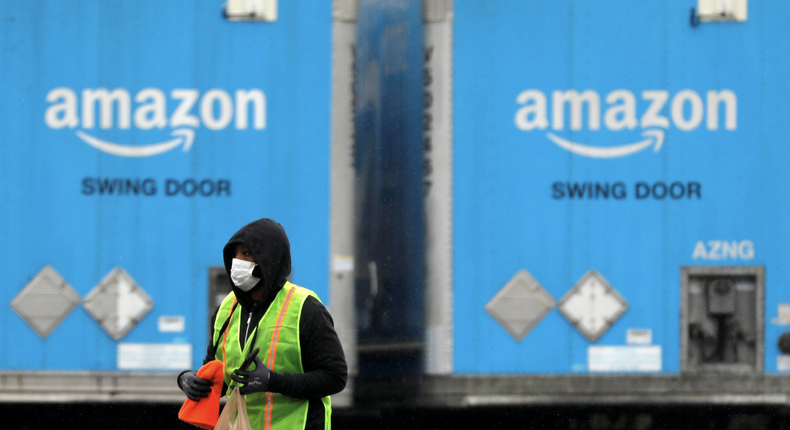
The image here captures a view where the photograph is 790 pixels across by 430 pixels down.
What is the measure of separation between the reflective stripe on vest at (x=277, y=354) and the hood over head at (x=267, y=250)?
6cm

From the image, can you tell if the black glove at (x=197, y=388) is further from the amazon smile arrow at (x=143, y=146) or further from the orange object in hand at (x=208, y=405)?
the amazon smile arrow at (x=143, y=146)

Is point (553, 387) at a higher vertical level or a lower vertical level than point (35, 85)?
lower

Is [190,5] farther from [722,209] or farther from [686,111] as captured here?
[722,209]

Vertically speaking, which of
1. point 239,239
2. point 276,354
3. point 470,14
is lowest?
point 276,354

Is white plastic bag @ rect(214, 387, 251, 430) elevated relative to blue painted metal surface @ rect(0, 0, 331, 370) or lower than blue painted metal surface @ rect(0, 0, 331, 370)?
lower

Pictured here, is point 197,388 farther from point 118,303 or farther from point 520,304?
point 520,304

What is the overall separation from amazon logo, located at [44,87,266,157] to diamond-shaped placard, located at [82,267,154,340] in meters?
0.83

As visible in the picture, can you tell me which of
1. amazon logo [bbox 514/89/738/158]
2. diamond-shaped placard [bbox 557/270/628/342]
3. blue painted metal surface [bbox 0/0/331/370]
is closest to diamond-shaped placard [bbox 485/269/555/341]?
diamond-shaped placard [bbox 557/270/628/342]

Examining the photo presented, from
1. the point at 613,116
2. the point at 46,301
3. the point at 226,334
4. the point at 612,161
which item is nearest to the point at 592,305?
the point at 612,161

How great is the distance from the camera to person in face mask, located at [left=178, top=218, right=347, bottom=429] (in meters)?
2.26

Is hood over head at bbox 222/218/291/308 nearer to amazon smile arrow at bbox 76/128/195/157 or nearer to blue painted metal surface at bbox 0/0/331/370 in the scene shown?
blue painted metal surface at bbox 0/0/331/370

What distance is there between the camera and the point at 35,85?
4781 millimetres

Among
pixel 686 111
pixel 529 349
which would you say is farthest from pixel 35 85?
pixel 686 111

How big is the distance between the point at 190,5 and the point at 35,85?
115 centimetres
